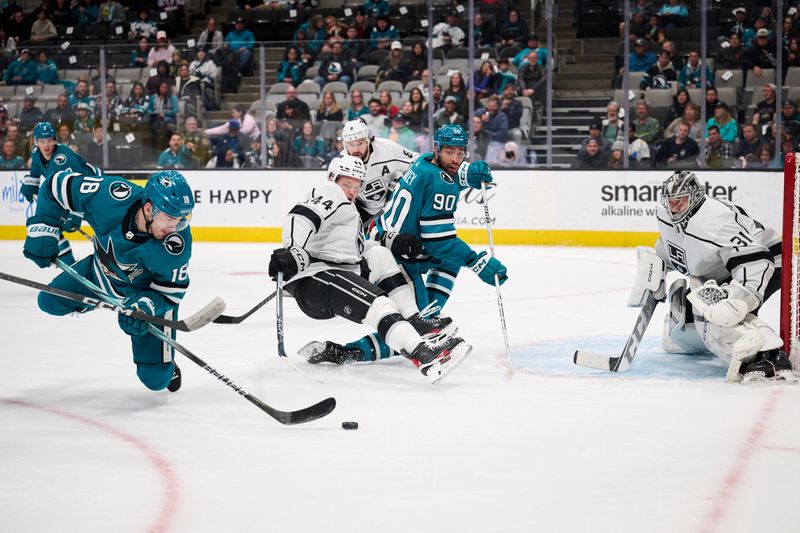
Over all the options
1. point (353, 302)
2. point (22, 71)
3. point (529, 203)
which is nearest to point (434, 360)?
point (353, 302)

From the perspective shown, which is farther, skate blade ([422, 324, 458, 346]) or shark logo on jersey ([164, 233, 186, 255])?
skate blade ([422, 324, 458, 346])

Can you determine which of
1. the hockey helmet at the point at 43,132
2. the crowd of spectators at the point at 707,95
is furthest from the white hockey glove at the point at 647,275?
the crowd of spectators at the point at 707,95

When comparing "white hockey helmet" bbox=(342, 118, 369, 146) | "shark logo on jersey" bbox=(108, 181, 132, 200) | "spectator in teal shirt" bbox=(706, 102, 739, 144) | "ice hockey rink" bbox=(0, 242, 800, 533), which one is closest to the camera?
"ice hockey rink" bbox=(0, 242, 800, 533)

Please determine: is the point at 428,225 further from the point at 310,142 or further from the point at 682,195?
the point at 310,142

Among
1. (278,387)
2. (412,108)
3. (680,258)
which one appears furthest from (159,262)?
(412,108)

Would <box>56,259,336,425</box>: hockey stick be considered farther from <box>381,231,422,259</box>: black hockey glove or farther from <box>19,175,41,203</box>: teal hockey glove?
<box>19,175,41,203</box>: teal hockey glove

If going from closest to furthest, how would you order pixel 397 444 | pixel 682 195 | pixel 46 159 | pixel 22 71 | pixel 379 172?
pixel 397 444
pixel 682 195
pixel 379 172
pixel 46 159
pixel 22 71

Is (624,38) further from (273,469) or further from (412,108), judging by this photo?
(273,469)

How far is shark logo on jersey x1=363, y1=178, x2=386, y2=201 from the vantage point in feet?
17.8

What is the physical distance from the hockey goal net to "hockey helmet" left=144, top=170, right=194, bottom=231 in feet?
7.84

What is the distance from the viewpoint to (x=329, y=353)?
4.57 metres

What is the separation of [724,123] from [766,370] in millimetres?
5254

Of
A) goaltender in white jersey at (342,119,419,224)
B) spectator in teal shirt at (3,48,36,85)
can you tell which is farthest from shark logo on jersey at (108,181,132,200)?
spectator in teal shirt at (3,48,36,85)

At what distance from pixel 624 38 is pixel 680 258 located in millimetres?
5444
